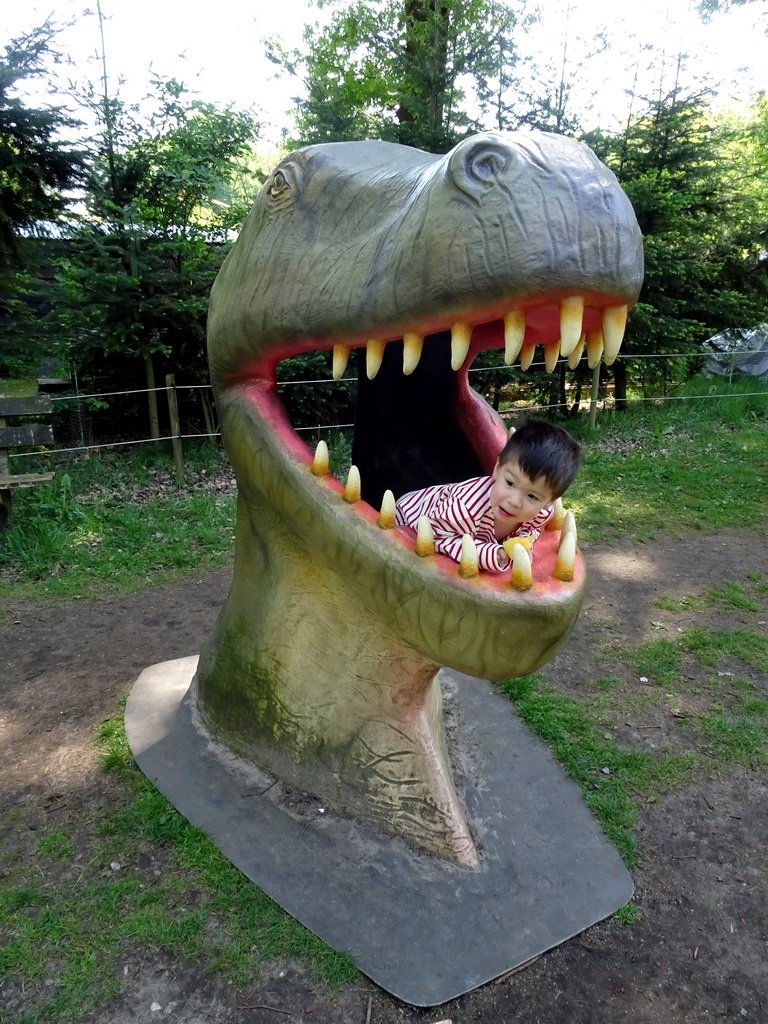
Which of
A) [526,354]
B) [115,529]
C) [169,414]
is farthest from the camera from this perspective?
[169,414]

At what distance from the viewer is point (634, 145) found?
9453 mm

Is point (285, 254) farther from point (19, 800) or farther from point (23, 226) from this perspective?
point (23, 226)

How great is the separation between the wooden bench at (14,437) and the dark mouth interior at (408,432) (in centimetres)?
420

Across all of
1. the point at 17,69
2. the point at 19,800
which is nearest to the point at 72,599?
the point at 19,800

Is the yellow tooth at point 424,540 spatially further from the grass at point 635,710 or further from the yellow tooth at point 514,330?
the grass at point 635,710

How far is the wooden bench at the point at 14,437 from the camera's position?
18.0 feet

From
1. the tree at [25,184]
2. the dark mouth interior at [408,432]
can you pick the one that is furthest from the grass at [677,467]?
the tree at [25,184]

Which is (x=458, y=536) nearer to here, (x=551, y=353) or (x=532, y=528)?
(x=532, y=528)

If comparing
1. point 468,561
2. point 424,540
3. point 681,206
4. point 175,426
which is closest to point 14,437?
point 175,426

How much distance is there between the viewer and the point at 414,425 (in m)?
2.49

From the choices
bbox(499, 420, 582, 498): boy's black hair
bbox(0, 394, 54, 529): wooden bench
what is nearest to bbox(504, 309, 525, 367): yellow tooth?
bbox(499, 420, 582, 498): boy's black hair

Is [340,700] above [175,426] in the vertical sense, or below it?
below

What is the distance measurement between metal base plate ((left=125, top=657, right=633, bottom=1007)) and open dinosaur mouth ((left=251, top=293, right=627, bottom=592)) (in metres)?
1.14

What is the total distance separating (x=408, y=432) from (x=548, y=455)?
90cm
